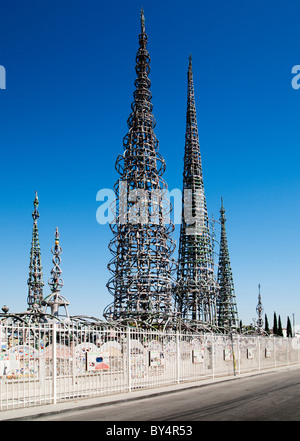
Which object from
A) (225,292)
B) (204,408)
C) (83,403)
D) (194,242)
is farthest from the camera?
(225,292)

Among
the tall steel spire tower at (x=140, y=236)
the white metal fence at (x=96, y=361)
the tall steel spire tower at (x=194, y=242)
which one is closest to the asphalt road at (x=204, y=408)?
the white metal fence at (x=96, y=361)

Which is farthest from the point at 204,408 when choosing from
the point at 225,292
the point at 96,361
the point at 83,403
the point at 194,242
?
the point at 225,292

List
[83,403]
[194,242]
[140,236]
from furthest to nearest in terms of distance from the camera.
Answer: [194,242] < [140,236] < [83,403]

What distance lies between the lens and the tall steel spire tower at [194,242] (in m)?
86.8

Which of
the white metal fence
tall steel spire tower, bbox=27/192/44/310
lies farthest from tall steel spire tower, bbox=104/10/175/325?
the white metal fence

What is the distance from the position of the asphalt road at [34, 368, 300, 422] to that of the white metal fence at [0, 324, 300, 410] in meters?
1.55

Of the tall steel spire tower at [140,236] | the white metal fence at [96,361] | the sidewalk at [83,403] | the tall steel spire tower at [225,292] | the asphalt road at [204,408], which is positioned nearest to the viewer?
the asphalt road at [204,408]

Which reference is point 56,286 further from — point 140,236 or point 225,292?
point 225,292

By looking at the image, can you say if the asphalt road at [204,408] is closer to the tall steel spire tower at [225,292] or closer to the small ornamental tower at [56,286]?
the small ornamental tower at [56,286]

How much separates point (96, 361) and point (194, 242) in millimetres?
72315

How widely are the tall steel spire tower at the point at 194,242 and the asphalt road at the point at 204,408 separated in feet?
218

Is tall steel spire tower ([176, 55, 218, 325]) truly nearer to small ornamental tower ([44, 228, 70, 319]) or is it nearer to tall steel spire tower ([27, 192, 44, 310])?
tall steel spire tower ([27, 192, 44, 310])

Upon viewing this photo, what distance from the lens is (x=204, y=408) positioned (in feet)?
49.7
